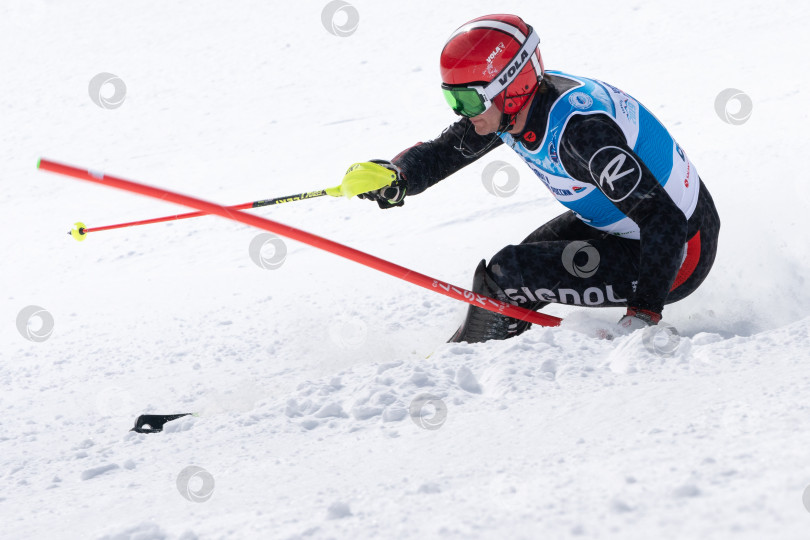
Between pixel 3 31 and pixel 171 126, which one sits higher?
pixel 3 31

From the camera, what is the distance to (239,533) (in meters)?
2.03

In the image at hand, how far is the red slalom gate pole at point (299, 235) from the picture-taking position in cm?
284

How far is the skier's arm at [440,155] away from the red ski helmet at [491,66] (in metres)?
0.75

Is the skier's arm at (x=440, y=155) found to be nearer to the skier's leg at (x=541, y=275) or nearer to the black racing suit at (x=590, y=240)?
the black racing suit at (x=590, y=240)

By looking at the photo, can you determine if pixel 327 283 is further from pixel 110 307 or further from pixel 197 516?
pixel 197 516

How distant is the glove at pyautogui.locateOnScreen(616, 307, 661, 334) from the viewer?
314 centimetres

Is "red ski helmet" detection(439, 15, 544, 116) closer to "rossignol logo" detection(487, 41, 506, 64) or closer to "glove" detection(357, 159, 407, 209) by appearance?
"rossignol logo" detection(487, 41, 506, 64)

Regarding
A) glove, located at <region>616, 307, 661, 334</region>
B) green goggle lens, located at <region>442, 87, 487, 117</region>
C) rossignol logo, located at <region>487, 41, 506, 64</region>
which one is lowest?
glove, located at <region>616, 307, 661, 334</region>

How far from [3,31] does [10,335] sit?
12.2m

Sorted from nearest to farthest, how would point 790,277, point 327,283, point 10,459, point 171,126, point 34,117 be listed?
1. point 10,459
2. point 790,277
3. point 327,283
4. point 171,126
5. point 34,117

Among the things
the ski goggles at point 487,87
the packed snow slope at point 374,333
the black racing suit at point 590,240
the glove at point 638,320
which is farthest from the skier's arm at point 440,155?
the glove at point 638,320

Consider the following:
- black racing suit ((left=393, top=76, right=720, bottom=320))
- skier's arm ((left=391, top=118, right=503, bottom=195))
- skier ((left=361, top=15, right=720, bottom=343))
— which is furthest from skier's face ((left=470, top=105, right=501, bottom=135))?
skier's arm ((left=391, top=118, right=503, bottom=195))

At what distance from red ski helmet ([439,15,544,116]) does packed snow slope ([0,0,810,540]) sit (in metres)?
1.02

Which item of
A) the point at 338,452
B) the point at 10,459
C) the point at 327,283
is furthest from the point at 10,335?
the point at 338,452
